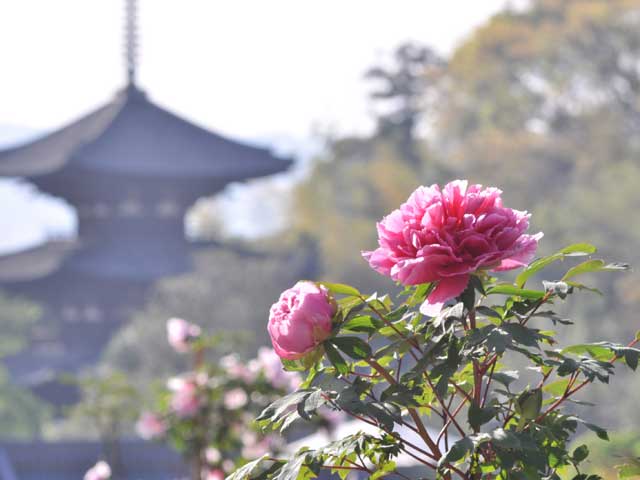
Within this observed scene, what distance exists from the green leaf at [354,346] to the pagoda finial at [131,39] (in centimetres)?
1814

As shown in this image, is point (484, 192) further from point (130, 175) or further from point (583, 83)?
point (583, 83)

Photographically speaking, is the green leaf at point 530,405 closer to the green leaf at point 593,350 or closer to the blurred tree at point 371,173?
the green leaf at point 593,350

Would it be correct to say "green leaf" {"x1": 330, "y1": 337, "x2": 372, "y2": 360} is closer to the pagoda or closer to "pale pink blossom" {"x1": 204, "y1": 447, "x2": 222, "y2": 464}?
"pale pink blossom" {"x1": 204, "y1": 447, "x2": 222, "y2": 464}

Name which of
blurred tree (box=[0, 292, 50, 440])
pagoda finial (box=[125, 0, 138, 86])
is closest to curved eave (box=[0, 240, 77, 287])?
blurred tree (box=[0, 292, 50, 440])

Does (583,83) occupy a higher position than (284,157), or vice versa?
(284,157)

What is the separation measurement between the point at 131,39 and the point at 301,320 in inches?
752

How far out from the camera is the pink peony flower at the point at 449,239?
150 cm

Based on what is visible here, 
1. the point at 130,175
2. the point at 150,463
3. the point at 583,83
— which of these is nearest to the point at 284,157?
the point at 130,175

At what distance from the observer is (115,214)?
61.8ft

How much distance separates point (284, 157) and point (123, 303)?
136 inches

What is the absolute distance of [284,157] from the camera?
1858 cm

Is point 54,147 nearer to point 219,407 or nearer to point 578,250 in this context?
point 219,407

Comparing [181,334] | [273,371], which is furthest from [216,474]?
[181,334]

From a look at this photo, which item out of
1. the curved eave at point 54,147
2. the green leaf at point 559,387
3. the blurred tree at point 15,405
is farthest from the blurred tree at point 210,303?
the green leaf at point 559,387
